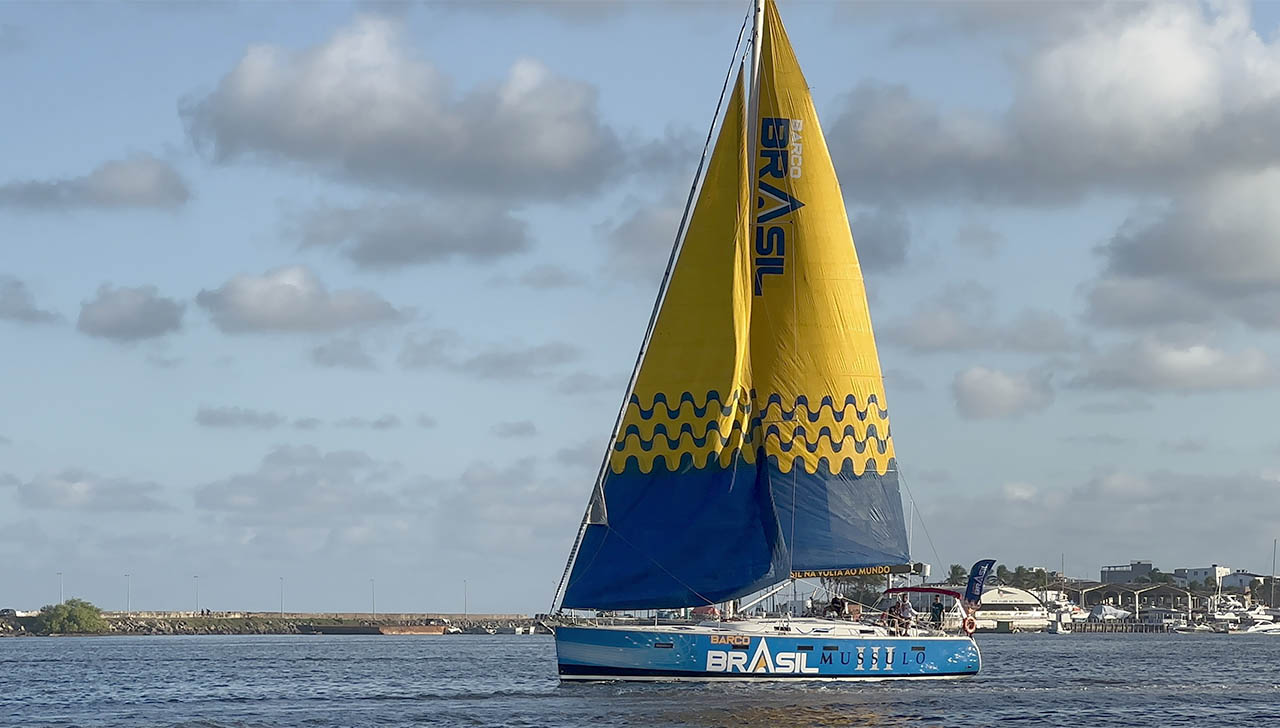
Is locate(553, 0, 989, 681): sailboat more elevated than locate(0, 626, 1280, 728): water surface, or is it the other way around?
locate(553, 0, 989, 681): sailboat

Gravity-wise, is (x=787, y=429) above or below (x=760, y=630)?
above

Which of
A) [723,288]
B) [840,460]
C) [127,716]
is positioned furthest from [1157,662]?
[127,716]

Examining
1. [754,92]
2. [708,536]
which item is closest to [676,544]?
[708,536]

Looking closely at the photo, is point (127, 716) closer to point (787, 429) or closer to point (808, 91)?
point (787, 429)

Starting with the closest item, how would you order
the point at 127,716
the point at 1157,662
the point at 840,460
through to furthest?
the point at 127,716 < the point at 840,460 < the point at 1157,662

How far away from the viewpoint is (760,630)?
6256 cm

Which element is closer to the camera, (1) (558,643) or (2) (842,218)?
(1) (558,643)

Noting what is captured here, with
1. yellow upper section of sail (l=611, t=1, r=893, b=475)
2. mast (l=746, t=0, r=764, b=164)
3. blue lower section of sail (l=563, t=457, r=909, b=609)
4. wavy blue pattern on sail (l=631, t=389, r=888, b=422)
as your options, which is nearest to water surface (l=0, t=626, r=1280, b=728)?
blue lower section of sail (l=563, t=457, r=909, b=609)

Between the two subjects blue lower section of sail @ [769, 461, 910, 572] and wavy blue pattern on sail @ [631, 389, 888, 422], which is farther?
blue lower section of sail @ [769, 461, 910, 572]

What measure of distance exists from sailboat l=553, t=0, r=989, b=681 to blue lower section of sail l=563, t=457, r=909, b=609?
0.06 m

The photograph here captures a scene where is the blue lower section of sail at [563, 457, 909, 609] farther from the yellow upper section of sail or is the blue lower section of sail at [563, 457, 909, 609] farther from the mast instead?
the mast

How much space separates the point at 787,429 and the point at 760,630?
8.47m

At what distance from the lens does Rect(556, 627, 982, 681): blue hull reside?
201 ft

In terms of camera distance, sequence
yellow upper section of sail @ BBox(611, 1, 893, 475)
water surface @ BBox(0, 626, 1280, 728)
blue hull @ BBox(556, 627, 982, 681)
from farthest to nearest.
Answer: yellow upper section of sail @ BBox(611, 1, 893, 475)
blue hull @ BBox(556, 627, 982, 681)
water surface @ BBox(0, 626, 1280, 728)
